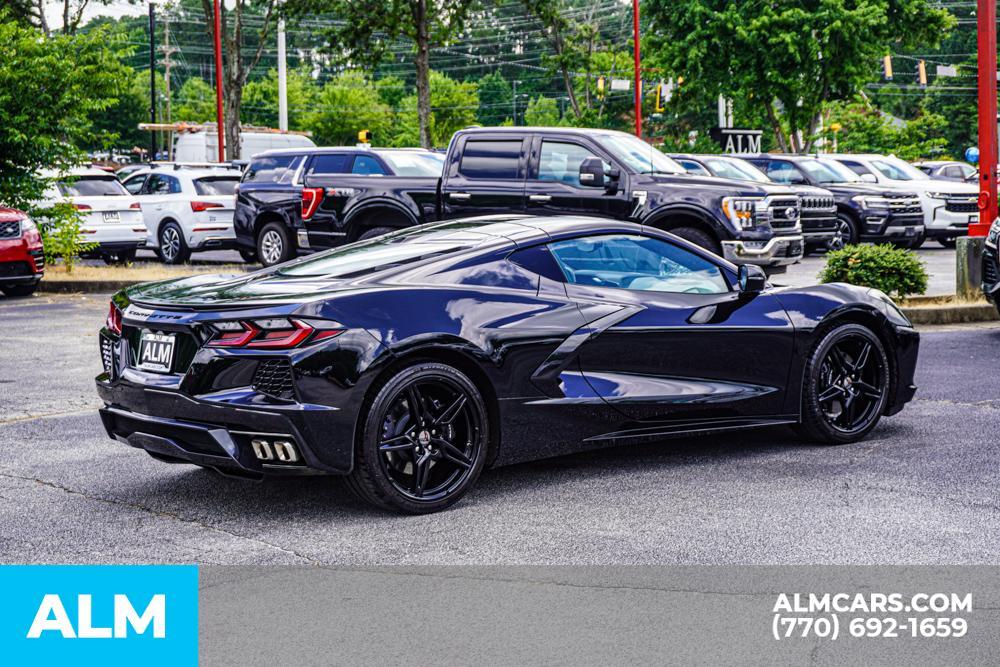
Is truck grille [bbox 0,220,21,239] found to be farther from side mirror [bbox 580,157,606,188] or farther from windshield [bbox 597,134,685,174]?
windshield [bbox 597,134,685,174]

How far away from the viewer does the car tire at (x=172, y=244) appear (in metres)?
23.5

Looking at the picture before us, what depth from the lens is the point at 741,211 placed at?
16.2 meters

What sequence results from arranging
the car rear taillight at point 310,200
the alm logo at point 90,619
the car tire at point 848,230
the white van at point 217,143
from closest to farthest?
the alm logo at point 90,619 < the car rear taillight at point 310,200 < the car tire at point 848,230 < the white van at point 217,143

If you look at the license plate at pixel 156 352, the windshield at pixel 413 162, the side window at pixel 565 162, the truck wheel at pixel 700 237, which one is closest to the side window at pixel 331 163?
the windshield at pixel 413 162

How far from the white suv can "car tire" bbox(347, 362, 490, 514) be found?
16.9 m

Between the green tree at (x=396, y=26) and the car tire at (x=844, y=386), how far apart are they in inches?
952

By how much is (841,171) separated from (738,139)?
540cm

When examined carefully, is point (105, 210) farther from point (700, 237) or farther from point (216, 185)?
point (700, 237)

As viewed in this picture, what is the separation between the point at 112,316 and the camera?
697 centimetres

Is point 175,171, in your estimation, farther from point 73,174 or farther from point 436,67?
point 436,67

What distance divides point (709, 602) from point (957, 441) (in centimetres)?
354

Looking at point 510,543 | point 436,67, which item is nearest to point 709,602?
point 510,543

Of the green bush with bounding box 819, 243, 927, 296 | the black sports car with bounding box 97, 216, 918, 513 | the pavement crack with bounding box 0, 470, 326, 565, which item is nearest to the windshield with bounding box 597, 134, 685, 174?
the green bush with bounding box 819, 243, 927, 296

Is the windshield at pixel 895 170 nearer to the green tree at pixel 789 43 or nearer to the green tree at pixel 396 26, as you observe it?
the green tree at pixel 789 43
